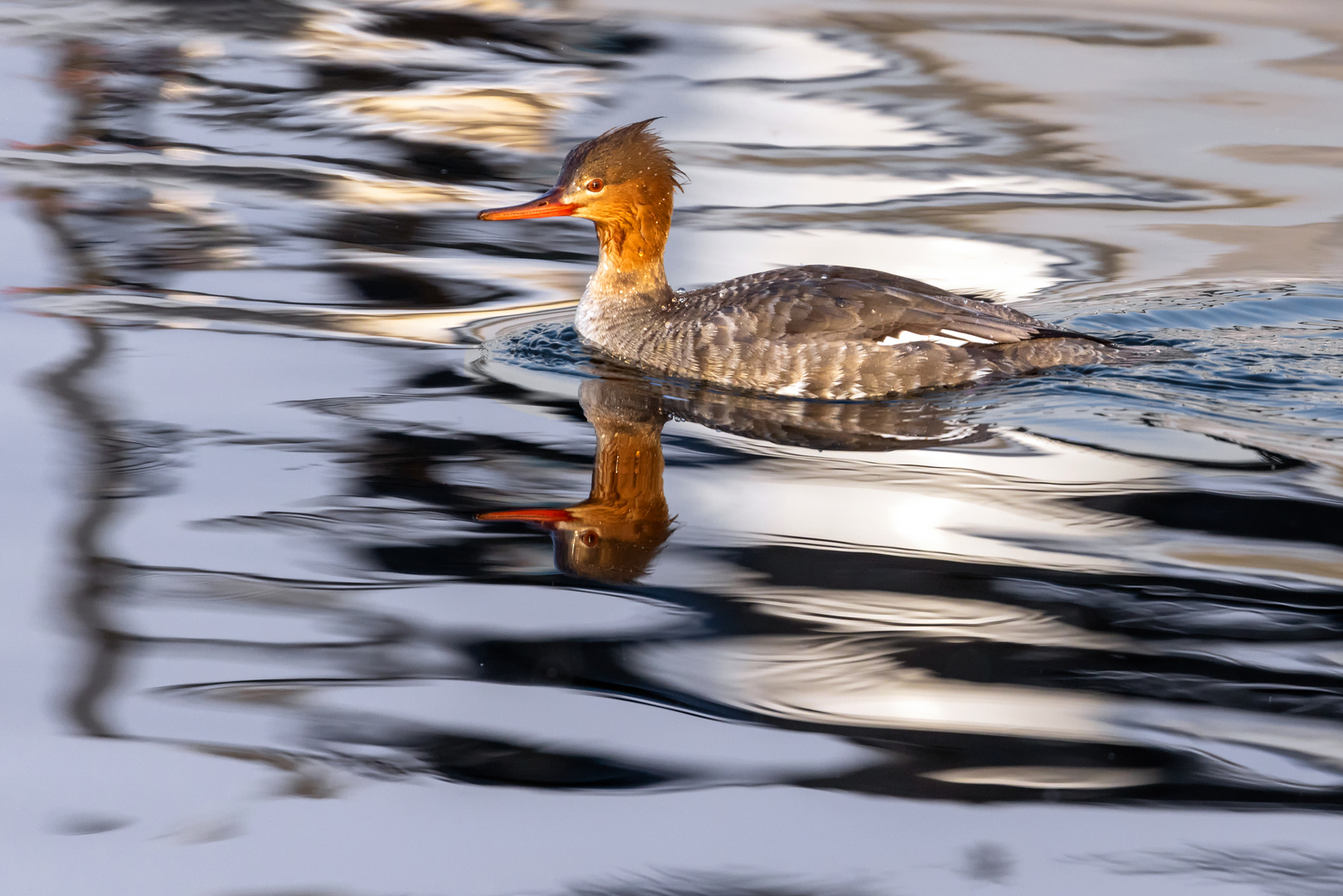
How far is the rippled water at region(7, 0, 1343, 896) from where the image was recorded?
3.29 meters

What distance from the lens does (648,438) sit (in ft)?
19.5

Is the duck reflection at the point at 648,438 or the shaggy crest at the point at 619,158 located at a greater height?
the shaggy crest at the point at 619,158

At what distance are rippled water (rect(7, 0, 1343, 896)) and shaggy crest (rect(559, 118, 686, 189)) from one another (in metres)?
0.85

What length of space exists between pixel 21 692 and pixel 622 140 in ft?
14.9

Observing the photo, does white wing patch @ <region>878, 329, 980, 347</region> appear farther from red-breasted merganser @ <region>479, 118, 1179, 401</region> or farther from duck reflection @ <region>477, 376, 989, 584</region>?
duck reflection @ <region>477, 376, 989, 584</region>

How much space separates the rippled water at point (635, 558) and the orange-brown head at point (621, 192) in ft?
2.03

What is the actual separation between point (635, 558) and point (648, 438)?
1.34 meters

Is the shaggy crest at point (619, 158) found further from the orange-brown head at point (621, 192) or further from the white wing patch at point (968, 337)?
the white wing patch at point (968, 337)

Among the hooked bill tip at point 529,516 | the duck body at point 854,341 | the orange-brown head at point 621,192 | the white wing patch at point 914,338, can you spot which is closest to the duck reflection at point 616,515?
the hooked bill tip at point 529,516

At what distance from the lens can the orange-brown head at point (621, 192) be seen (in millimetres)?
7461

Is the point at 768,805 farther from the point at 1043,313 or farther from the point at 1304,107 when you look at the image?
the point at 1304,107

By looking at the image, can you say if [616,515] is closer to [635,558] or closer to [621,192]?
[635,558]

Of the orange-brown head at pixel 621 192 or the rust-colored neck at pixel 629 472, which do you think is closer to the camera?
the rust-colored neck at pixel 629 472

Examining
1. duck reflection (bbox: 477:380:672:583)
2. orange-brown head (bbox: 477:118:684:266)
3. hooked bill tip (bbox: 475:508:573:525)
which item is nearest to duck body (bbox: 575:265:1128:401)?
orange-brown head (bbox: 477:118:684:266)
